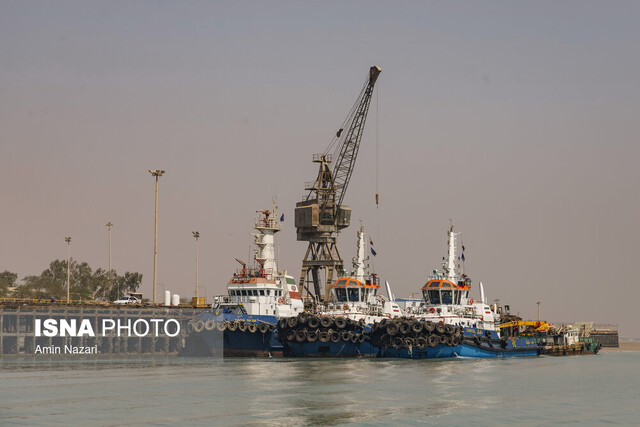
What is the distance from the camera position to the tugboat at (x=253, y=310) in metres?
107

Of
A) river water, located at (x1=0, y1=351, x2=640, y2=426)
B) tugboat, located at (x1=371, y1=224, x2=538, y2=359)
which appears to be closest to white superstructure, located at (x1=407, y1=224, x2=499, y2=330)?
tugboat, located at (x1=371, y1=224, x2=538, y2=359)

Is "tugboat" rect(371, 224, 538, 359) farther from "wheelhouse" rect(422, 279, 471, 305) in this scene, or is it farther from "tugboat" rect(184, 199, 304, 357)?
"tugboat" rect(184, 199, 304, 357)

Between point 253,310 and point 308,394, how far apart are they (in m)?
47.1

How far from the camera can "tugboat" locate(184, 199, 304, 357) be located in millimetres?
106688

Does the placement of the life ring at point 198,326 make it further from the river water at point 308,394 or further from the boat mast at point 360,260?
the boat mast at point 360,260

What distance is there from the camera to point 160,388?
219ft

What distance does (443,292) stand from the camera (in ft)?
370

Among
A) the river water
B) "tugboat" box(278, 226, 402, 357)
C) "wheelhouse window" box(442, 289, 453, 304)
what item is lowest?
the river water

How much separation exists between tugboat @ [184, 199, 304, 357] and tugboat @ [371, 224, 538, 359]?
13648 millimetres

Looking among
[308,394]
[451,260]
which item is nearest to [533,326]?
[451,260]

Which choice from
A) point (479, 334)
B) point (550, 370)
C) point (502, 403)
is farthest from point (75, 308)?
point (502, 403)

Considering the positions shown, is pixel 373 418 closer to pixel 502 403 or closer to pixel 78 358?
pixel 502 403

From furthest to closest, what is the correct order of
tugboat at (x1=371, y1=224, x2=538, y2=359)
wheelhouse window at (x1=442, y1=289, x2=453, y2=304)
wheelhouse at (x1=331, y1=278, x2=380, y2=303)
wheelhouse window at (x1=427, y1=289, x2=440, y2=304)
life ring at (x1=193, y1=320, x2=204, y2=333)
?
wheelhouse at (x1=331, y1=278, x2=380, y2=303) → wheelhouse window at (x1=427, y1=289, x2=440, y2=304) → wheelhouse window at (x1=442, y1=289, x2=453, y2=304) → life ring at (x1=193, y1=320, x2=204, y2=333) → tugboat at (x1=371, y1=224, x2=538, y2=359)

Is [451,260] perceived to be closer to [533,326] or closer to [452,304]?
[452,304]
